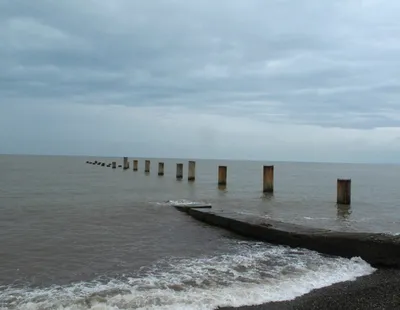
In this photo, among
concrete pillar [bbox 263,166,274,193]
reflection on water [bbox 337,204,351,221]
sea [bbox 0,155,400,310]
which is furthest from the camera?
concrete pillar [bbox 263,166,274,193]

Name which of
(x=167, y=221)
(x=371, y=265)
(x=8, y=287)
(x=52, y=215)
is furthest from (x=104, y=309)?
(x=52, y=215)

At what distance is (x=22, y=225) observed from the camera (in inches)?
486

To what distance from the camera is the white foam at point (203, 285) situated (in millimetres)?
5684

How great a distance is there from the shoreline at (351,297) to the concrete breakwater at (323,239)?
0.95 metres

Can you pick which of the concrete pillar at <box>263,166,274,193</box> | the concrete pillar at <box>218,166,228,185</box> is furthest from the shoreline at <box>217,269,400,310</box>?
the concrete pillar at <box>218,166,228,185</box>

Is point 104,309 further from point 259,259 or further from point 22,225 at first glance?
point 22,225

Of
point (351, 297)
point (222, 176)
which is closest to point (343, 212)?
point (351, 297)

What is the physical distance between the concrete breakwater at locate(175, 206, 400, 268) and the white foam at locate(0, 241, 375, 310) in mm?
280

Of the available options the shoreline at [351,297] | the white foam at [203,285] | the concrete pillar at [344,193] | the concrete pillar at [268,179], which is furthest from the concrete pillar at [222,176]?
the shoreline at [351,297]

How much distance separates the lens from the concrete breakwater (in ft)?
25.2

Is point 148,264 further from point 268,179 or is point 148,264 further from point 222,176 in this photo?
point 222,176

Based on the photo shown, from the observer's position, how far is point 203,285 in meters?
6.51

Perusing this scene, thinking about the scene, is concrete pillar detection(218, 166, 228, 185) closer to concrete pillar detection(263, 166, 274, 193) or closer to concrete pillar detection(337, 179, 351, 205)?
concrete pillar detection(263, 166, 274, 193)

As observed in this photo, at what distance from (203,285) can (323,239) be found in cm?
341
